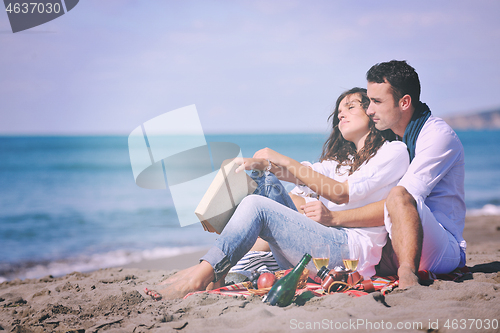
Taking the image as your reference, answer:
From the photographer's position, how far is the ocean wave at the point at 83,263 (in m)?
4.80

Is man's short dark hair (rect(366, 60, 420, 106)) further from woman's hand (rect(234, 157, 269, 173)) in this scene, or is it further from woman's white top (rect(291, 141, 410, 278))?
woman's hand (rect(234, 157, 269, 173))

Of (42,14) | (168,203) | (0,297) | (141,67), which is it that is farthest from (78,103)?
(0,297)

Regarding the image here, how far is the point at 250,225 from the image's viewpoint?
7.02ft

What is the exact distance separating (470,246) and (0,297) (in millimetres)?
5488

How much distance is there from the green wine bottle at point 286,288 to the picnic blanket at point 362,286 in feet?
0.36

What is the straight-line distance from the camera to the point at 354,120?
8.51 ft

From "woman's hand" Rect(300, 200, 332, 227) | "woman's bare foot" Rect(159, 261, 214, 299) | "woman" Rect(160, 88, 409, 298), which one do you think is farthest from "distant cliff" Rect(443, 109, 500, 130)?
"woman's bare foot" Rect(159, 261, 214, 299)

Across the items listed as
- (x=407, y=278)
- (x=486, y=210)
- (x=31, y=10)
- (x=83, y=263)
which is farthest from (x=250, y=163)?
(x=486, y=210)

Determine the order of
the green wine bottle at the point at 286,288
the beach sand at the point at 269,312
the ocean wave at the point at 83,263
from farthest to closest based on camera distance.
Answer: the ocean wave at the point at 83,263 → the green wine bottle at the point at 286,288 → the beach sand at the point at 269,312

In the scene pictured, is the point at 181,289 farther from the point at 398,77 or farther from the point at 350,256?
the point at 398,77

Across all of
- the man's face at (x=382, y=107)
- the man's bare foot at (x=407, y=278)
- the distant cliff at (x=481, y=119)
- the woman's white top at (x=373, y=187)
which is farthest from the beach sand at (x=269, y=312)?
the distant cliff at (x=481, y=119)

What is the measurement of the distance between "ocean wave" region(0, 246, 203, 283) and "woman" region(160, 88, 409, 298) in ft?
11.2

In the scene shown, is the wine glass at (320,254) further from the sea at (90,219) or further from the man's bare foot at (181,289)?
the sea at (90,219)

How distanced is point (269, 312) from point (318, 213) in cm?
74
